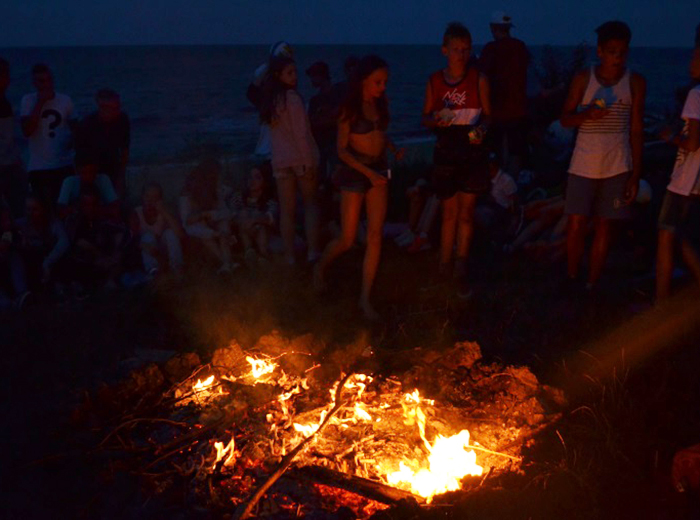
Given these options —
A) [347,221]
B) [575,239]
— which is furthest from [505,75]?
[347,221]

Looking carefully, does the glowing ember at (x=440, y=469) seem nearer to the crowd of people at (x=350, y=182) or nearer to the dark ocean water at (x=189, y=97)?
the crowd of people at (x=350, y=182)

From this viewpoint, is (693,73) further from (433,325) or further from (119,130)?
(119,130)

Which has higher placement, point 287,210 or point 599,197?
point 599,197

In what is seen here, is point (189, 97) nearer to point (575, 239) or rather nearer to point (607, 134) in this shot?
point (575, 239)

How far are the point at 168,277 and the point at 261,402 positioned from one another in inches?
102

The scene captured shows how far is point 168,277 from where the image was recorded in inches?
259

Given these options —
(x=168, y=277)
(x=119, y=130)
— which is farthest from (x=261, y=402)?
(x=119, y=130)

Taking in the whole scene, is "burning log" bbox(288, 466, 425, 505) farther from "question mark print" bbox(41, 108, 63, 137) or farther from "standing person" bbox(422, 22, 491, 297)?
"question mark print" bbox(41, 108, 63, 137)

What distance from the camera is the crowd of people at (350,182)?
5348 mm

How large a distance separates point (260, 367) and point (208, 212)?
9.86 feet

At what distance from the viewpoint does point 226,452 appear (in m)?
3.83

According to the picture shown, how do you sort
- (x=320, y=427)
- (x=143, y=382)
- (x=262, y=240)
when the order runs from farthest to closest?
(x=262, y=240), (x=143, y=382), (x=320, y=427)

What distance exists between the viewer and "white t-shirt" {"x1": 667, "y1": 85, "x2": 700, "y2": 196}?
4.90 metres

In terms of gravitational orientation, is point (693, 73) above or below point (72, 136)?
above
